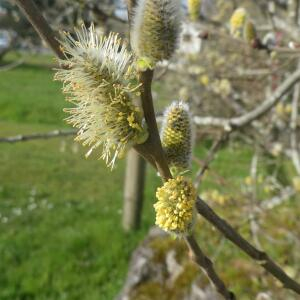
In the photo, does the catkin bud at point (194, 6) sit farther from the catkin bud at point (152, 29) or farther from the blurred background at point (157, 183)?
the catkin bud at point (152, 29)

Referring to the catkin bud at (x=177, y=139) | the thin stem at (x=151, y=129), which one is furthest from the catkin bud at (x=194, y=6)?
the thin stem at (x=151, y=129)

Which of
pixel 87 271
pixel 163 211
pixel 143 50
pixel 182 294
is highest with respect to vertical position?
pixel 143 50

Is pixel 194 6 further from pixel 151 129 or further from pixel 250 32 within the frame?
pixel 151 129

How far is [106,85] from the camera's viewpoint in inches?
38.3

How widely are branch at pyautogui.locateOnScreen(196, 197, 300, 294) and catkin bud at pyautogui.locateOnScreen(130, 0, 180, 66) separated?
30cm

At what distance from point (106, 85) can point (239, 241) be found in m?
0.42

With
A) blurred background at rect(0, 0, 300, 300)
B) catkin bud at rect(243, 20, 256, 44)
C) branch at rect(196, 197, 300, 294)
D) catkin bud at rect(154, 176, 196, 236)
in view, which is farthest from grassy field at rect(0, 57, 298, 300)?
catkin bud at rect(154, 176, 196, 236)

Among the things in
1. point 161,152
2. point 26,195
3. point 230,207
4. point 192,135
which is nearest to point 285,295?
point 230,207

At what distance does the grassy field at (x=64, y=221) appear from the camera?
4.80m

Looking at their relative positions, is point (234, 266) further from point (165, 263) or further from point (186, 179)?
point (186, 179)

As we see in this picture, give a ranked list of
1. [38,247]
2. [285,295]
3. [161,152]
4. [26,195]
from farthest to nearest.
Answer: [26,195] → [38,247] → [285,295] → [161,152]

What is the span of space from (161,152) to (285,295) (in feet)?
7.84

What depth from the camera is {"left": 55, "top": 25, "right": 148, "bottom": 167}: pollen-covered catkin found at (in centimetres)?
97

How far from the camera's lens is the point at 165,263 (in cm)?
402
